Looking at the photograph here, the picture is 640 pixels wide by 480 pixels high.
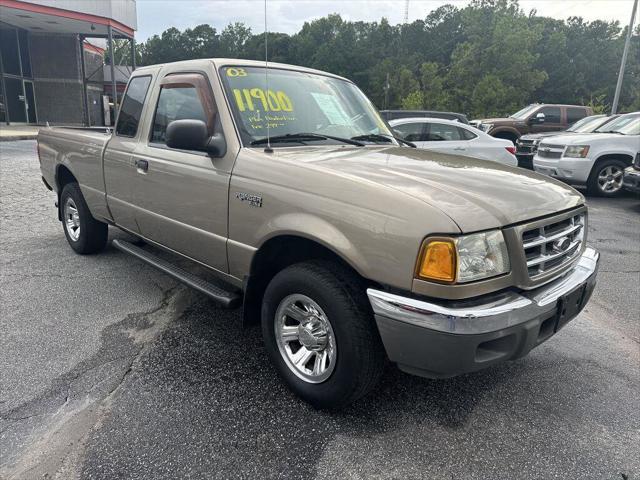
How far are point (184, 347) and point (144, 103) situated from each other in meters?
2.03

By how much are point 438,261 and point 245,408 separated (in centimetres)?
137

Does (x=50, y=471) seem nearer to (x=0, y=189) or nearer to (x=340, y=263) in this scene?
(x=340, y=263)

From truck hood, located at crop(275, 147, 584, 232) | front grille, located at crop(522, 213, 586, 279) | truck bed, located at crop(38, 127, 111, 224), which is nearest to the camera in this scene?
truck hood, located at crop(275, 147, 584, 232)

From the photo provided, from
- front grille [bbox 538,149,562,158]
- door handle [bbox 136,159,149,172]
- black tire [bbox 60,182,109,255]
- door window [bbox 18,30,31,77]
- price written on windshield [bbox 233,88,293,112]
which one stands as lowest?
black tire [bbox 60,182,109,255]

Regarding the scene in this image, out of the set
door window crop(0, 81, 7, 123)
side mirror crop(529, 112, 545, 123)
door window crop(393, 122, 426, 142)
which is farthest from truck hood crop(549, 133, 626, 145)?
door window crop(0, 81, 7, 123)

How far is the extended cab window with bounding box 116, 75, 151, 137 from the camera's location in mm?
4024

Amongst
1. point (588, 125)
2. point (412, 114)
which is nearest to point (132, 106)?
point (412, 114)

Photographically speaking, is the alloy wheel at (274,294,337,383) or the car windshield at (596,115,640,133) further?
the car windshield at (596,115,640,133)

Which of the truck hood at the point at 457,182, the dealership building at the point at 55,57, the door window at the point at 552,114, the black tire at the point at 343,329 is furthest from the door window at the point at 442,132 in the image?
the dealership building at the point at 55,57

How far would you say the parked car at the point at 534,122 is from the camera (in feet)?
54.0

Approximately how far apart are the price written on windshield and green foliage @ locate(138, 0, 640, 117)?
24.4 m

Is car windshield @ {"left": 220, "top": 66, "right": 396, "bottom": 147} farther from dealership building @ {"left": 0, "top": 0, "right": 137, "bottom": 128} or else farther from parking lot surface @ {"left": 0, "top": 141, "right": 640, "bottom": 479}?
dealership building @ {"left": 0, "top": 0, "right": 137, "bottom": 128}

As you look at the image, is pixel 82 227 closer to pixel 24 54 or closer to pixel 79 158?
pixel 79 158

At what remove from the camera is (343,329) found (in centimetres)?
237
